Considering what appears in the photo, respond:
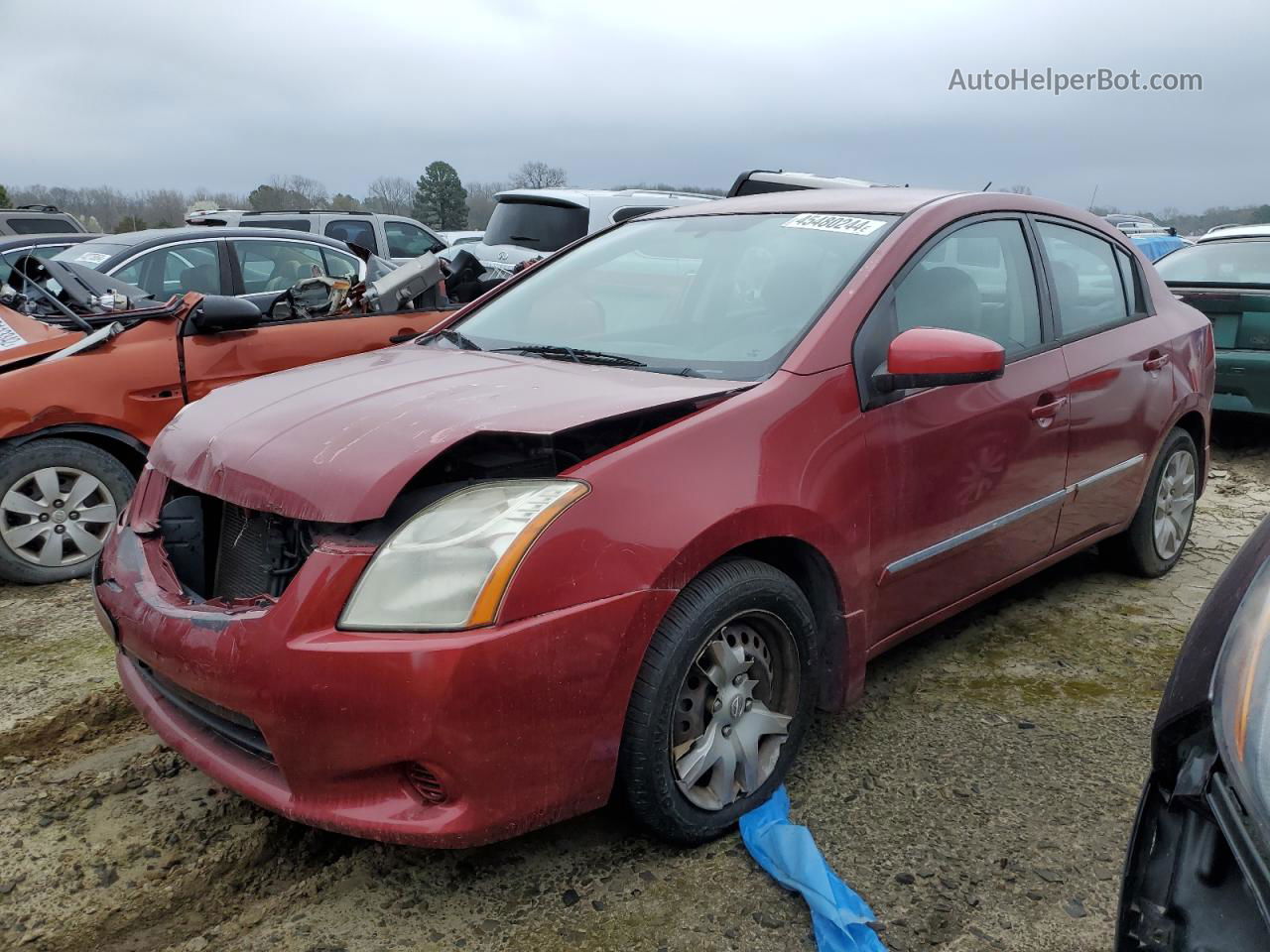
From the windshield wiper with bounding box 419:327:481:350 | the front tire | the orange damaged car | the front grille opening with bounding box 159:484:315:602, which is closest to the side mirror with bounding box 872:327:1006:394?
the front tire

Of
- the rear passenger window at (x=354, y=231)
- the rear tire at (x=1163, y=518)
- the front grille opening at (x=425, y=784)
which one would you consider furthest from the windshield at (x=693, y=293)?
the rear passenger window at (x=354, y=231)

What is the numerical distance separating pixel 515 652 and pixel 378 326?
3794 mm

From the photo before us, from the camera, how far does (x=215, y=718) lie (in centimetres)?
231

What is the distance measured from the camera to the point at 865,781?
9.08ft

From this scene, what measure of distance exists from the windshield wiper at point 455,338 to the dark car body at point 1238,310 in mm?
5127

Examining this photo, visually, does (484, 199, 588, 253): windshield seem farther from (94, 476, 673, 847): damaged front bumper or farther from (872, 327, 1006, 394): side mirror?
(94, 476, 673, 847): damaged front bumper

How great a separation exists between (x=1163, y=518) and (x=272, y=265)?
528cm

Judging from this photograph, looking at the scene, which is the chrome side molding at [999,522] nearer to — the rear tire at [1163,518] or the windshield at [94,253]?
the rear tire at [1163,518]

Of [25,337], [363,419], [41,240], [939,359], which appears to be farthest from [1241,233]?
[41,240]

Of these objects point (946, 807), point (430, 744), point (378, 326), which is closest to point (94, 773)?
point (430, 744)

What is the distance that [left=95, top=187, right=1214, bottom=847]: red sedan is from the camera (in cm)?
204

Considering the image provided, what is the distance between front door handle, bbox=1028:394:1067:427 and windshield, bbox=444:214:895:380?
0.79 metres

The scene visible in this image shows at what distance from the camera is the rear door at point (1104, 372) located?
11.5ft

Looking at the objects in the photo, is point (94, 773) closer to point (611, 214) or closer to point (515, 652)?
point (515, 652)
